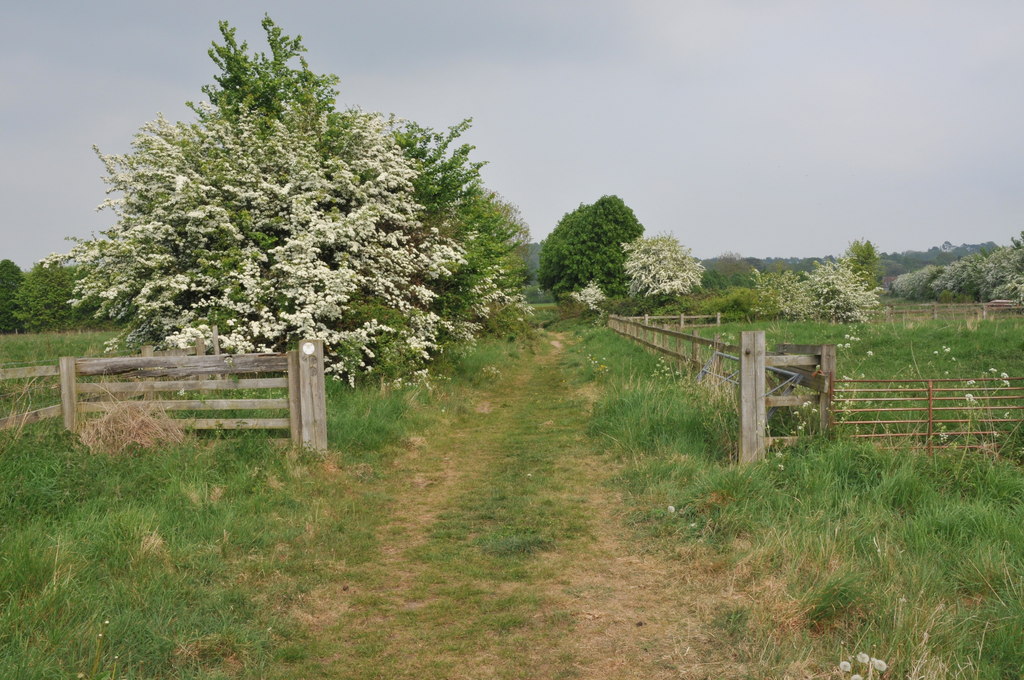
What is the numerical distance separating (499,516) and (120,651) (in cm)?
375

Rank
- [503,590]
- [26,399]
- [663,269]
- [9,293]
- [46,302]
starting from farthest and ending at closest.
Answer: [9,293]
[46,302]
[663,269]
[26,399]
[503,590]

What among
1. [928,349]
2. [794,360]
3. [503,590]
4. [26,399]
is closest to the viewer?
[503,590]

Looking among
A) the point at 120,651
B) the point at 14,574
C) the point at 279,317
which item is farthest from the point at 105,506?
the point at 279,317

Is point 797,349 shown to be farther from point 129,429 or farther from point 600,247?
point 600,247

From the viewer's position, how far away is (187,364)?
833 cm

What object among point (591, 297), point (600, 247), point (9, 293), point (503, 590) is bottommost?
point (503, 590)

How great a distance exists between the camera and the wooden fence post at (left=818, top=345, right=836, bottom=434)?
7.48 m

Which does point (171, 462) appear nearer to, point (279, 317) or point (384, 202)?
point (279, 317)

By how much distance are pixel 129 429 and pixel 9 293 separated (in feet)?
255

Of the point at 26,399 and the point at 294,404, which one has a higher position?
the point at 26,399

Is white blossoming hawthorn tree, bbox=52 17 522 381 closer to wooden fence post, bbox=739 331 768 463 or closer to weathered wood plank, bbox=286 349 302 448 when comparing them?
weathered wood plank, bbox=286 349 302 448

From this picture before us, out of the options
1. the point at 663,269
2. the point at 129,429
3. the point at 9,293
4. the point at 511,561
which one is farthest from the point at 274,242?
the point at 9,293

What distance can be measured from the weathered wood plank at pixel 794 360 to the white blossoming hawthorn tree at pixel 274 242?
7273 millimetres

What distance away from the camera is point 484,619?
4.50 meters
